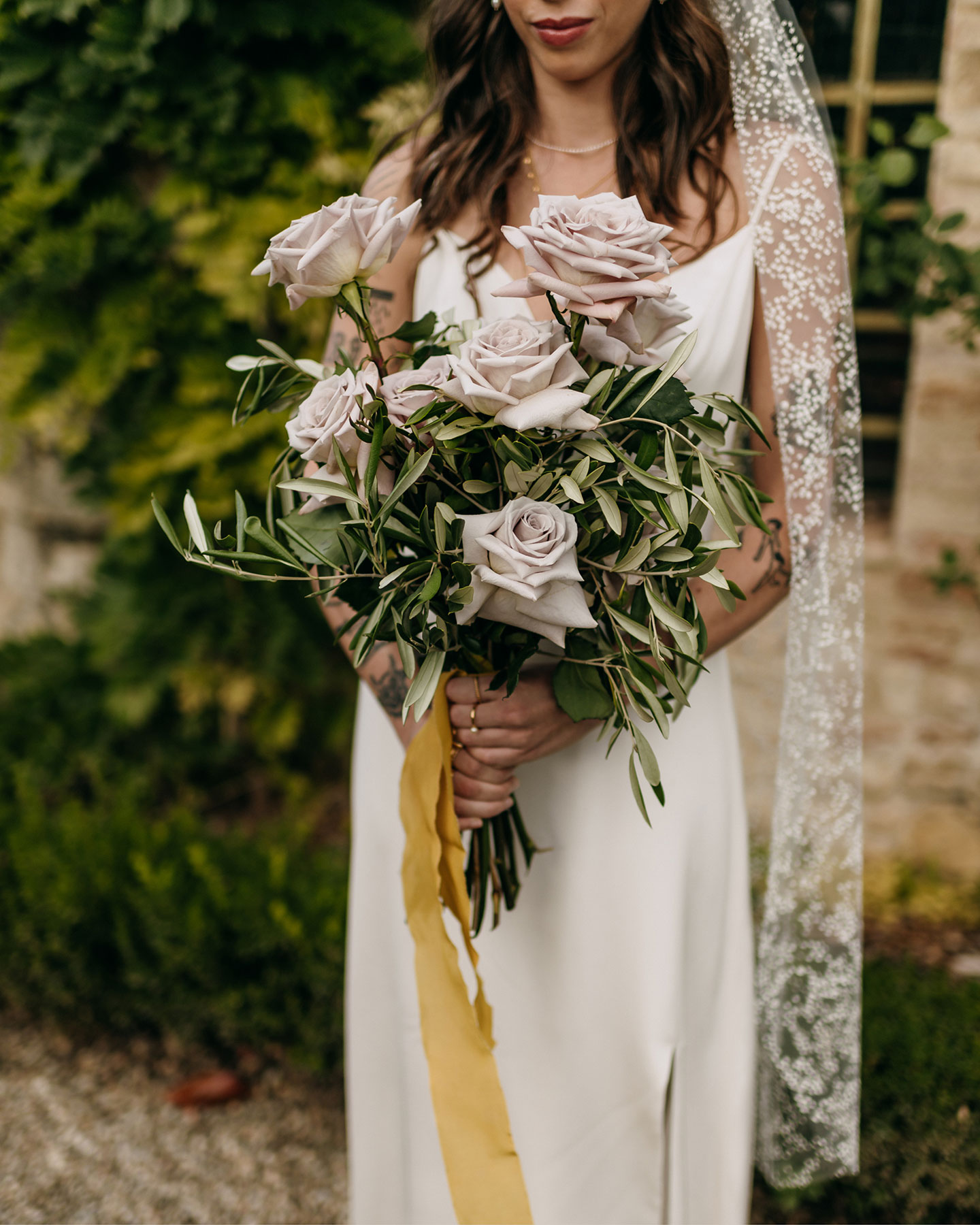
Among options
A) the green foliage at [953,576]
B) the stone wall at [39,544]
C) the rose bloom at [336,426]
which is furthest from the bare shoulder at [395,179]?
the stone wall at [39,544]

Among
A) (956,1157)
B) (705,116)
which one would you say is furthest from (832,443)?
(956,1157)

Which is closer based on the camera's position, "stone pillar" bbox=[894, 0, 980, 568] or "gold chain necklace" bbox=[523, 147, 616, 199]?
"gold chain necklace" bbox=[523, 147, 616, 199]

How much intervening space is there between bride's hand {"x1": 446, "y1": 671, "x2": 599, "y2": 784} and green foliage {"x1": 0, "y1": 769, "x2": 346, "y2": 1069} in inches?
55.8

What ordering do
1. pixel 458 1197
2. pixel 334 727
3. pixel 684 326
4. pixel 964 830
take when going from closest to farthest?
pixel 458 1197
pixel 684 326
pixel 964 830
pixel 334 727

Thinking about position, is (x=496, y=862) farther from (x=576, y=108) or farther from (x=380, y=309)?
(x=576, y=108)

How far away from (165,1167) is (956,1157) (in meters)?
1.86

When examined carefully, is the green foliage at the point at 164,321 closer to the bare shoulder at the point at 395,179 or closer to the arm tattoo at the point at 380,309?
the bare shoulder at the point at 395,179

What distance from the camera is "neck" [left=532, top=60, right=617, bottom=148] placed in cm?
160

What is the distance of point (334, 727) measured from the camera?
372cm

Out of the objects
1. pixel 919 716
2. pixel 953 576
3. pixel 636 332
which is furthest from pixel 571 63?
pixel 919 716

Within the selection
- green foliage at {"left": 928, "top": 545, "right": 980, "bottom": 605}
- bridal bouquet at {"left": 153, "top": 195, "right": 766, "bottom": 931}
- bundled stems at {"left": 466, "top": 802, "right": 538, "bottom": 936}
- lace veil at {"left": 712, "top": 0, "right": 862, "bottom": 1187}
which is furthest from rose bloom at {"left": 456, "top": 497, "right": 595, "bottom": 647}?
green foliage at {"left": 928, "top": 545, "right": 980, "bottom": 605}

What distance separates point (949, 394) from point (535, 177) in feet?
6.17

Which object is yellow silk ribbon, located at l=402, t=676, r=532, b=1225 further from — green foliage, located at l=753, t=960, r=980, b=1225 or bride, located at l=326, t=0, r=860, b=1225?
green foliage, located at l=753, t=960, r=980, b=1225

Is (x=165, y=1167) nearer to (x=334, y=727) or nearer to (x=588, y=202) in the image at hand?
(x=334, y=727)
